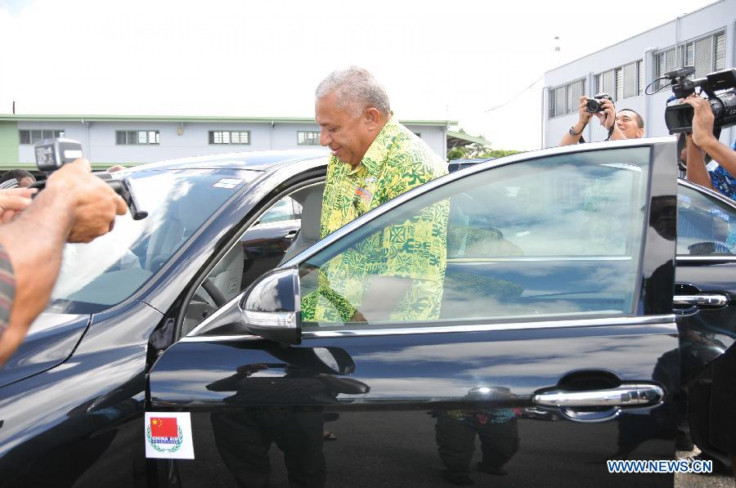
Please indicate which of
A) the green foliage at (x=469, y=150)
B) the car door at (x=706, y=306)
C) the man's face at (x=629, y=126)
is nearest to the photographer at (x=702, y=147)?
the car door at (x=706, y=306)

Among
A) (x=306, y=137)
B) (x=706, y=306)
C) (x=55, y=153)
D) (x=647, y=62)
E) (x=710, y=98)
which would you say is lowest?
(x=706, y=306)

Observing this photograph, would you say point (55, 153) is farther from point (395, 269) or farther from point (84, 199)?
point (395, 269)

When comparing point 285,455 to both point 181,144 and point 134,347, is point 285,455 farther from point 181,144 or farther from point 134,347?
point 181,144

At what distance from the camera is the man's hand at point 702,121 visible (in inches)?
116

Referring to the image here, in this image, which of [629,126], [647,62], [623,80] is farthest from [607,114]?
[623,80]

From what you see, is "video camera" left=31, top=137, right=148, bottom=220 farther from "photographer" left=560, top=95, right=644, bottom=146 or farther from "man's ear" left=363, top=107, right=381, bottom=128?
"photographer" left=560, top=95, right=644, bottom=146

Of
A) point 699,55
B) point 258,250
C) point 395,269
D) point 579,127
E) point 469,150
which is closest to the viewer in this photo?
point 395,269

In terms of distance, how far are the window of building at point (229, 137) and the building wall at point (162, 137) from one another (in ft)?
0.49

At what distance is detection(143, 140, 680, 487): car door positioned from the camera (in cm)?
150

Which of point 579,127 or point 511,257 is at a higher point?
point 579,127

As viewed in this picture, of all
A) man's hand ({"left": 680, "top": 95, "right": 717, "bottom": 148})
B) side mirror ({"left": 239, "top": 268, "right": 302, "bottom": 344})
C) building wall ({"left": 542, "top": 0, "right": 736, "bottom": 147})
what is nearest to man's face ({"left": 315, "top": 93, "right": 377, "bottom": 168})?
side mirror ({"left": 239, "top": 268, "right": 302, "bottom": 344})

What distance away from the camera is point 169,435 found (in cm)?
166

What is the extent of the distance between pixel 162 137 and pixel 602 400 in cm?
3149

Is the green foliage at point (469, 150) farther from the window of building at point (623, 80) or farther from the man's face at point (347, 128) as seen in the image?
the man's face at point (347, 128)
